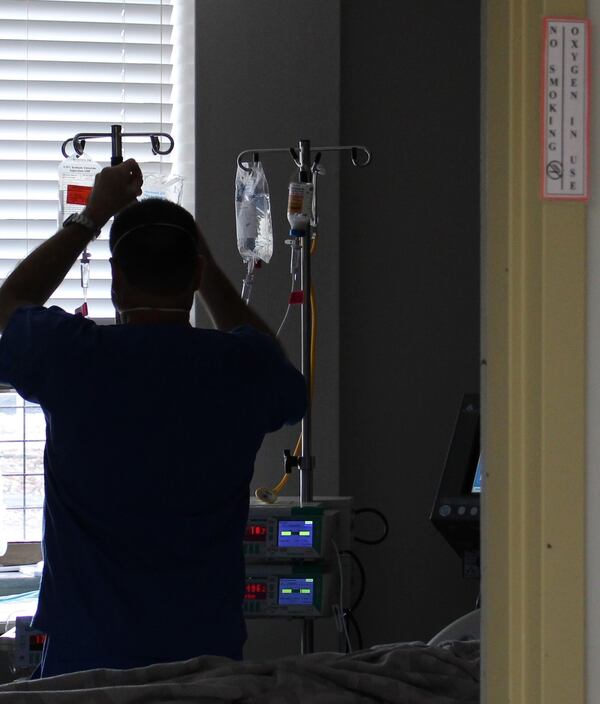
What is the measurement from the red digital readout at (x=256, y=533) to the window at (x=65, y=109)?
40.6 inches

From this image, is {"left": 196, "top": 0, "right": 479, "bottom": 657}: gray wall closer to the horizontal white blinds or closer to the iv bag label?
the horizontal white blinds

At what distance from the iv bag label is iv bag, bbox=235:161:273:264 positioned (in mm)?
469

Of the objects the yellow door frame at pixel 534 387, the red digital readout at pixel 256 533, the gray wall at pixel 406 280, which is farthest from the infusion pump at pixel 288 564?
the yellow door frame at pixel 534 387

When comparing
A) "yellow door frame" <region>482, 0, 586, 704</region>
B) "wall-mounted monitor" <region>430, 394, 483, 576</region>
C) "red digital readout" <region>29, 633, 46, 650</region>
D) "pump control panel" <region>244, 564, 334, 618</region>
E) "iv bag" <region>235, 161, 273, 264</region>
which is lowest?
"red digital readout" <region>29, 633, 46, 650</region>

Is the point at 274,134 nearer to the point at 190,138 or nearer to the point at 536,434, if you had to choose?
the point at 190,138

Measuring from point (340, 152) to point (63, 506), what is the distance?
79.1 inches

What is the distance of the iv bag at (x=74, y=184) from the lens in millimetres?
2809

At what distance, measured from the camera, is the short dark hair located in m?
1.94

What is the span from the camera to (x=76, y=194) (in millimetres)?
2812

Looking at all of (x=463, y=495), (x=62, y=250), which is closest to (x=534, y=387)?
(x=62, y=250)

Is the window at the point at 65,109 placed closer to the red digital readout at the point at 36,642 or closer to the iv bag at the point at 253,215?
the iv bag at the point at 253,215

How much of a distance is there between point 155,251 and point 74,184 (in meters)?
1.03

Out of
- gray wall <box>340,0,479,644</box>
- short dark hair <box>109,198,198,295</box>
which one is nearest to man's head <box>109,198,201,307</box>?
short dark hair <box>109,198,198,295</box>

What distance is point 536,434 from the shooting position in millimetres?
1047
